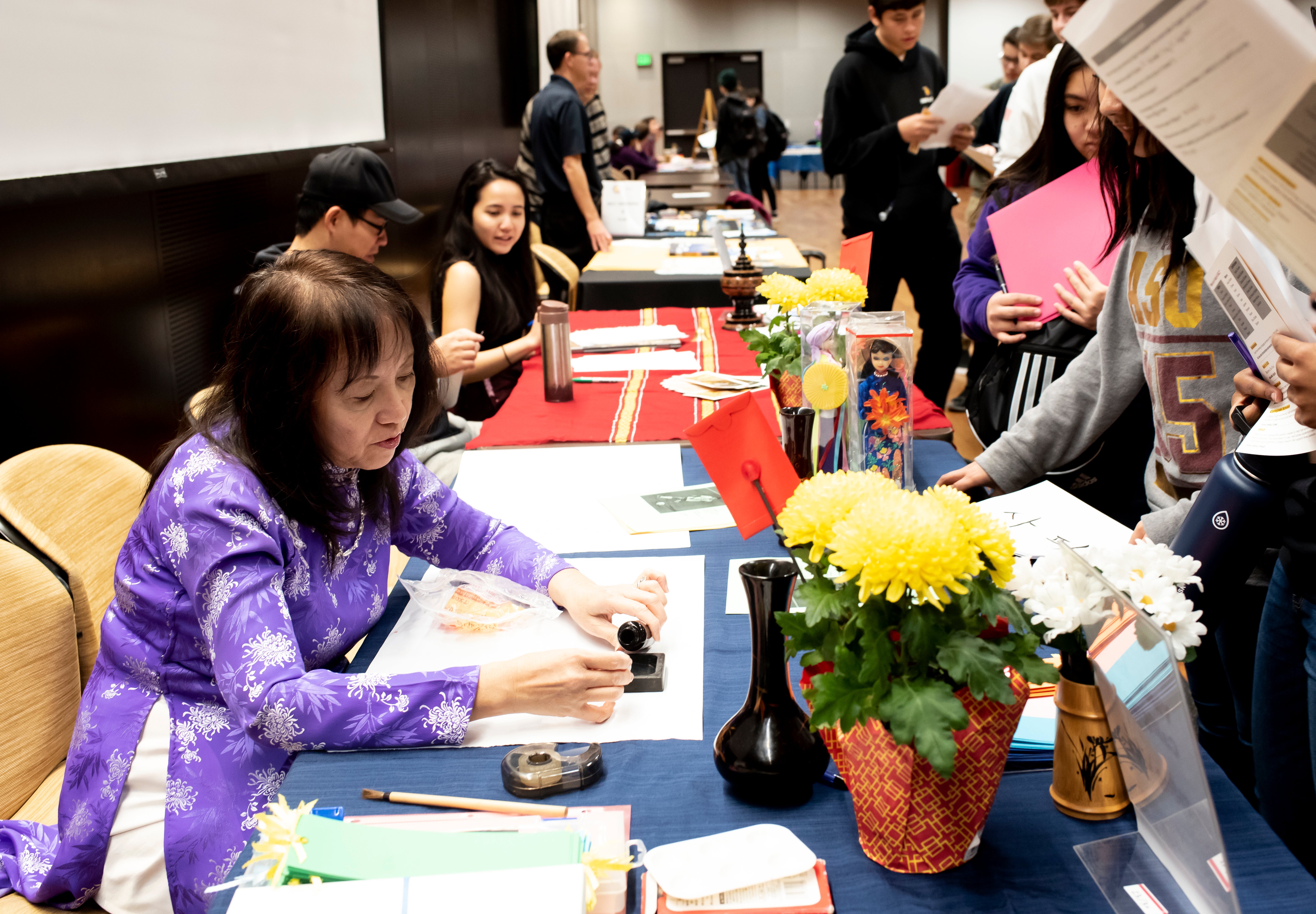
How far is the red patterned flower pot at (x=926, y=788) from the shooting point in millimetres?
751

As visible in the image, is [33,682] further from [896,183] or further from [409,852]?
[896,183]

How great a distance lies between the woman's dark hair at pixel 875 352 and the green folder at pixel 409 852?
765mm

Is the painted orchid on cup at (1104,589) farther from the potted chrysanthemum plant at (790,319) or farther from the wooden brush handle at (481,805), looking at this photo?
the potted chrysanthemum plant at (790,319)

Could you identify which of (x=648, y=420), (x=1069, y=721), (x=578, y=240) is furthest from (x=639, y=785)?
(x=578, y=240)

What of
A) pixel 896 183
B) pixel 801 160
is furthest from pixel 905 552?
pixel 801 160

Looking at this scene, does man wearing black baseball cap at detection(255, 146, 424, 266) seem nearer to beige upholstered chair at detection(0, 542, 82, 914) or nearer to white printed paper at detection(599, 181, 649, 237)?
beige upholstered chair at detection(0, 542, 82, 914)

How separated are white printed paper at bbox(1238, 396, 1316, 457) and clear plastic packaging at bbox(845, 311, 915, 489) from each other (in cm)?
40

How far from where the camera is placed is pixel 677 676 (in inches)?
45.0

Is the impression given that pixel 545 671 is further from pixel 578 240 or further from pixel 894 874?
pixel 578 240

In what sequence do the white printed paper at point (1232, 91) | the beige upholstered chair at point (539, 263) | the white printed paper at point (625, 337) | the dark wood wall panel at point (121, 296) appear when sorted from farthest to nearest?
the beige upholstered chair at point (539, 263), the white printed paper at point (625, 337), the dark wood wall panel at point (121, 296), the white printed paper at point (1232, 91)

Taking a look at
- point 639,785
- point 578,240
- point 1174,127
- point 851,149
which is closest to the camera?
point 1174,127

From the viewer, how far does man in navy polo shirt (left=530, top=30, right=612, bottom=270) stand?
533 centimetres

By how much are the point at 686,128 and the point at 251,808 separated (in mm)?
17957

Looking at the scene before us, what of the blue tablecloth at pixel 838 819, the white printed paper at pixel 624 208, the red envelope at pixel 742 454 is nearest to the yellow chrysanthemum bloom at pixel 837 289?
the red envelope at pixel 742 454
